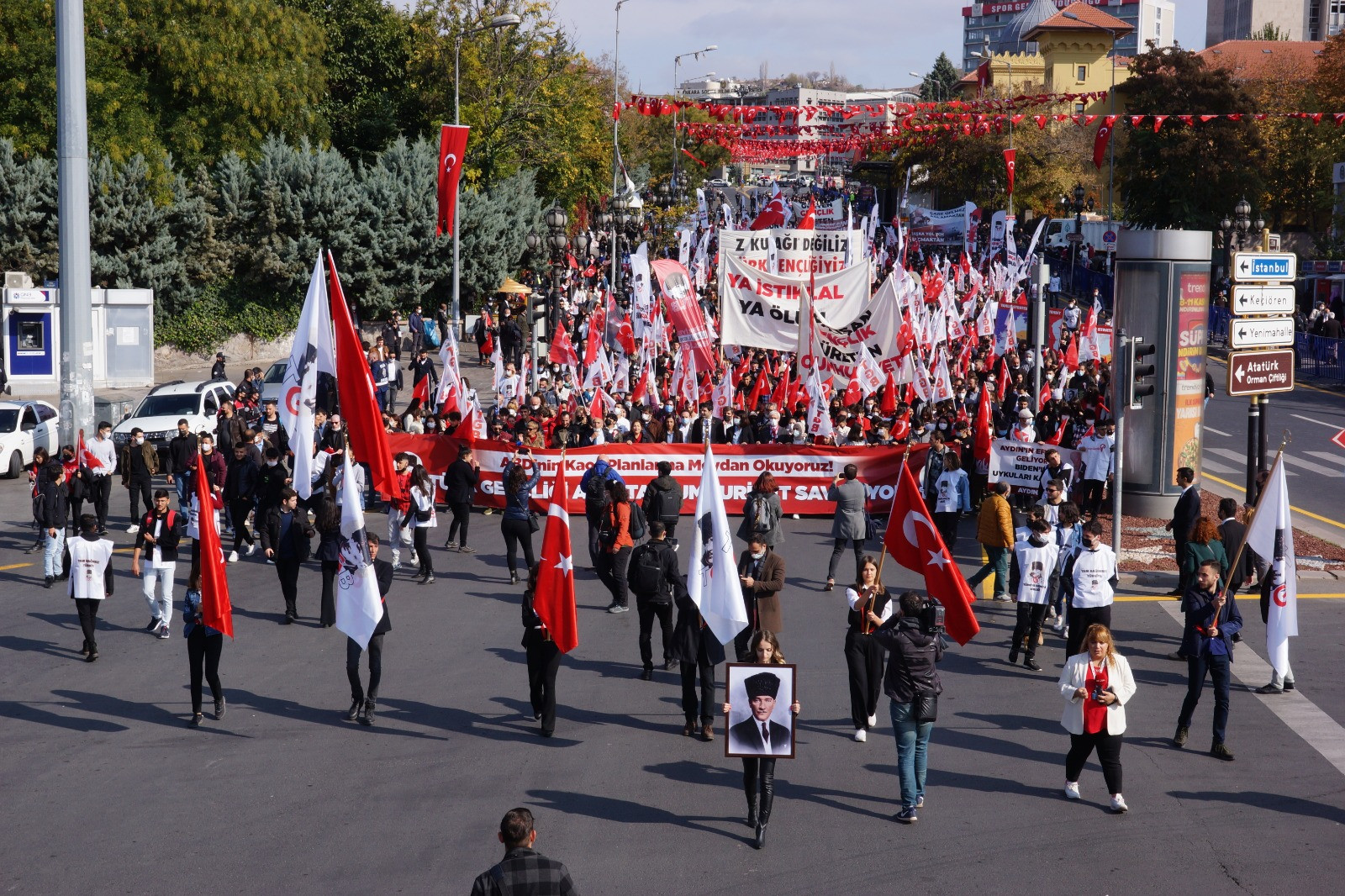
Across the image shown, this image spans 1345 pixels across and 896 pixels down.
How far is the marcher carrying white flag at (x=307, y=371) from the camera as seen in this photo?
11.2m

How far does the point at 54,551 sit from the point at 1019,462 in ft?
40.4

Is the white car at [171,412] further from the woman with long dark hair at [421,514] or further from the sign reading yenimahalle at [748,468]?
the woman with long dark hair at [421,514]

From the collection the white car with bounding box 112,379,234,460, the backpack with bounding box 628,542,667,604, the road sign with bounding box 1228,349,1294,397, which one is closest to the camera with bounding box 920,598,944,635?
the backpack with bounding box 628,542,667,604

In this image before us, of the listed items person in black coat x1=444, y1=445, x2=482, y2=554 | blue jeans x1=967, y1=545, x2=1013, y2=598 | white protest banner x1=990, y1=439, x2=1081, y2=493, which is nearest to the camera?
blue jeans x1=967, y1=545, x2=1013, y2=598

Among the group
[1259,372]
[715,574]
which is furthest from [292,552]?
[1259,372]

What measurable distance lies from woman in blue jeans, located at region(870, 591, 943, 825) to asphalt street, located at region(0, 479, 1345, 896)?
0.87 ft

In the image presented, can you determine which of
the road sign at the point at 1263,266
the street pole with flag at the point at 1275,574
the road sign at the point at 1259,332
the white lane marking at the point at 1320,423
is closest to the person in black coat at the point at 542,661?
the street pole with flag at the point at 1275,574

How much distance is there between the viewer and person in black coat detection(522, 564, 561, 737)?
11016 mm

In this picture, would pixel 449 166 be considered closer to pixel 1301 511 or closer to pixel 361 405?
pixel 1301 511

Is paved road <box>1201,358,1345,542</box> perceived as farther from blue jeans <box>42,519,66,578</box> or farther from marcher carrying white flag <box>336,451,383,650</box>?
blue jeans <box>42,519,66,578</box>

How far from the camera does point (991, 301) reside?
31844 millimetres

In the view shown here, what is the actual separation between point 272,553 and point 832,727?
29.0 feet

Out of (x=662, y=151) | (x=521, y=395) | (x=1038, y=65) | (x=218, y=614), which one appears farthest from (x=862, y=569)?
(x=1038, y=65)

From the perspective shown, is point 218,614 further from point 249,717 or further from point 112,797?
point 112,797
